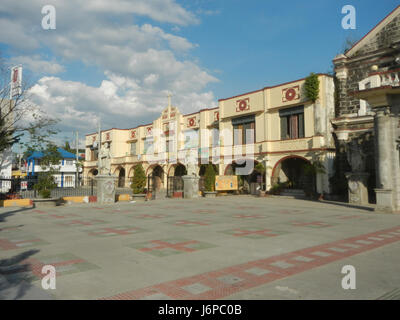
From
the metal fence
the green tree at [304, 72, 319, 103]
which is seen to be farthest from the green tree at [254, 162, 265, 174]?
the metal fence

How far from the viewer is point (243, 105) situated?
2792 centimetres

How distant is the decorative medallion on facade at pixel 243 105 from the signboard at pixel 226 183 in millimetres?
6144

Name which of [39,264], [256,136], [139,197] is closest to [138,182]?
[139,197]

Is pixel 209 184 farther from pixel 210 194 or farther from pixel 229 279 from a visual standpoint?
pixel 229 279

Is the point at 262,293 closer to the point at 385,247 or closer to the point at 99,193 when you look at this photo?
the point at 385,247

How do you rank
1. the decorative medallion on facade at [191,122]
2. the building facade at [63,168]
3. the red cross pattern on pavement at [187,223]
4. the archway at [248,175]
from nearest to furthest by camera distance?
the red cross pattern on pavement at [187,223]
the archway at [248,175]
the decorative medallion on facade at [191,122]
the building facade at [63,168]

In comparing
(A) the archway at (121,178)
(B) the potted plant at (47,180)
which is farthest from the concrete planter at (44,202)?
(A) the archway at (121,178)

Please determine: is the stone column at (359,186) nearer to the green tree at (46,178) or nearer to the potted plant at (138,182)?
the potted plant at (138,182)

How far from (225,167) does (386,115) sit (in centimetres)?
1583

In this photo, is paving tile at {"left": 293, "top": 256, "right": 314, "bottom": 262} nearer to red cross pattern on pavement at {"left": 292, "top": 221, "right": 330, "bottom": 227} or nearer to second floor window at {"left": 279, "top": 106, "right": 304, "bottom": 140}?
red cross pattern on pavement at {"left": 292, "top": 221, "right": 330, "bottom": 227}

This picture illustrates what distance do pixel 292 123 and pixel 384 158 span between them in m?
10.7

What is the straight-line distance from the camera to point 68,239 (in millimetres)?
8031

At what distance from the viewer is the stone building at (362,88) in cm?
2003
